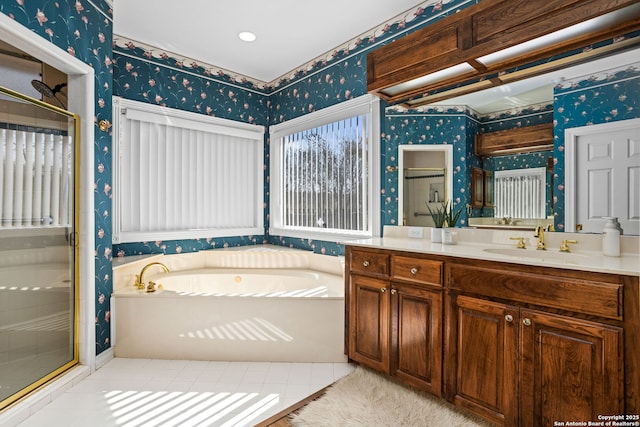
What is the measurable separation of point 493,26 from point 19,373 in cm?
335

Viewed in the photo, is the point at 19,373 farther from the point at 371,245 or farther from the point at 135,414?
the point at 371,245

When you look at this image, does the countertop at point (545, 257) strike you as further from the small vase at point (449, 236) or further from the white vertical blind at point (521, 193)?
the white vertical blind at point (521, 193)

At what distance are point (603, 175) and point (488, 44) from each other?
0.95 metres

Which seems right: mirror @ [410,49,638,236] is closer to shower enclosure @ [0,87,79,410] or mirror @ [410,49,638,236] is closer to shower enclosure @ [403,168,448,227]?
shower enclosure @ [403,168,448,227]

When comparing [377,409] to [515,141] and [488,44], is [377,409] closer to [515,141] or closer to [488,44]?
[515,141]

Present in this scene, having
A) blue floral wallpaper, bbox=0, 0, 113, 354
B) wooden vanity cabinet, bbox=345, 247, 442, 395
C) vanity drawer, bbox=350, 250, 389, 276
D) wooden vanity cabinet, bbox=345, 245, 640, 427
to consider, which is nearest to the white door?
wooden vanity cabinet, bbox=345, 245, 640, 427

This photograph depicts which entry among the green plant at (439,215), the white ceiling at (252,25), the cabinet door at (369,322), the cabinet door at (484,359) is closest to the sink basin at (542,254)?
the cabinet door at (484,359)

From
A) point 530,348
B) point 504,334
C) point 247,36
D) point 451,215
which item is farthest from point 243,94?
point 530,348

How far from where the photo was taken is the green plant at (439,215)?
2336 millimetres

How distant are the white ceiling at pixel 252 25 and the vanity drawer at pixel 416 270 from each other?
1.93 metres

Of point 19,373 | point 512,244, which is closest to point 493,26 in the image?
point 512,244

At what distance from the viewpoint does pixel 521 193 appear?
6.69 ft

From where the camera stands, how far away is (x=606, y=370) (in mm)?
1287

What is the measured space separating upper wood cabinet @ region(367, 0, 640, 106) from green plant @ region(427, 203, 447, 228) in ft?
2.66
